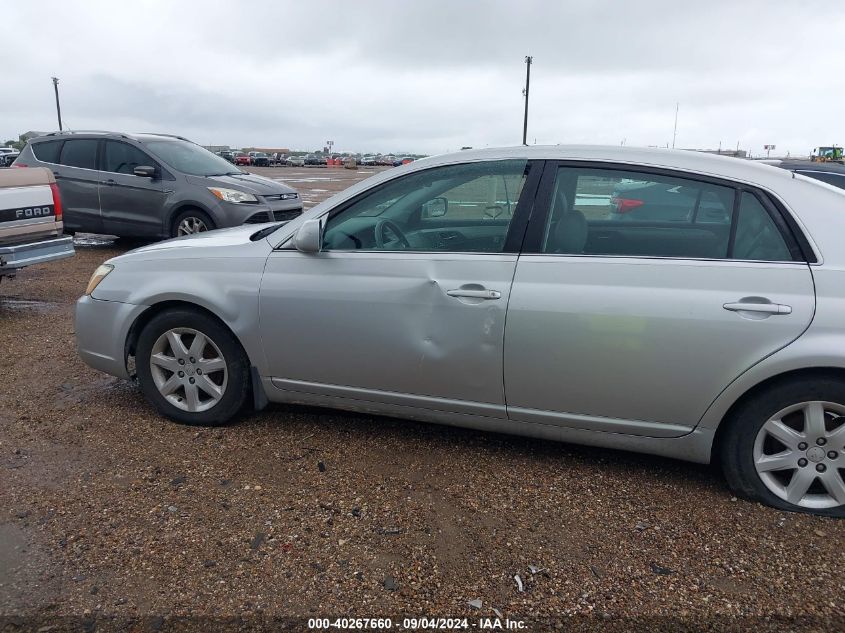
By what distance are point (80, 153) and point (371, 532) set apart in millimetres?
9001

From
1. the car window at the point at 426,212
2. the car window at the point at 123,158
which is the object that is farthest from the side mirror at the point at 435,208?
the car window at the point at 123,158

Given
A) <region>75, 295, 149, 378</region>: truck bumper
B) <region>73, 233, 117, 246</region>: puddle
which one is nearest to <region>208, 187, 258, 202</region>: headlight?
<region>73, 233, 117, 246</region>: puddle

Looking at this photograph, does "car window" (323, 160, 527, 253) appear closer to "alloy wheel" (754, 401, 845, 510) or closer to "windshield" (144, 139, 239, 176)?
"alloy wheel" (754, 401, 845, 510)

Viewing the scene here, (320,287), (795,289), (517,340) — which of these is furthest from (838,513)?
(320,287)

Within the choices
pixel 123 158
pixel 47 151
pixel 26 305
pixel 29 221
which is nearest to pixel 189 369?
pixel 29 221

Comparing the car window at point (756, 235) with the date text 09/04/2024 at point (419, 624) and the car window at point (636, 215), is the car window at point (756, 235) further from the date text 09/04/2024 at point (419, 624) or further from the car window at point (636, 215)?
the date text 09/04/2024 at point (419, 624)

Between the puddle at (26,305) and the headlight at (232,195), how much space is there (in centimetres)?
268

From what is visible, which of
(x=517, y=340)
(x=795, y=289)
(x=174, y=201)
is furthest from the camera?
(x=174, y=201)

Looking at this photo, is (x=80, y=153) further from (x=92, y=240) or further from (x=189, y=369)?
(x=189, y=369)

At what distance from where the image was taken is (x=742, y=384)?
294 centimetres

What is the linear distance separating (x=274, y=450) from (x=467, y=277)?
4.76ft

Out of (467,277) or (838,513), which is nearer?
(838,513)

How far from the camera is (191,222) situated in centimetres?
903

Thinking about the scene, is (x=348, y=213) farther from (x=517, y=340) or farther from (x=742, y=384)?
(x=742, y=384)
